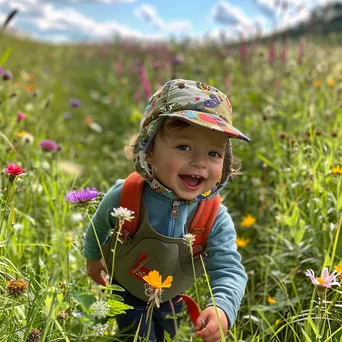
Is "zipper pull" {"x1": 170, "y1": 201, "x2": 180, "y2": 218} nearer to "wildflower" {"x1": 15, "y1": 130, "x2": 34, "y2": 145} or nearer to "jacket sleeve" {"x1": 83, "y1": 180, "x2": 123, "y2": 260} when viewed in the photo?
"jacket sleeve" {"x1": 83, "y1": 180, "x2": 123, "y2": 260}

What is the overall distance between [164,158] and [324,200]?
3.44 ft

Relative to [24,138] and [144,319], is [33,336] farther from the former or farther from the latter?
[24,138]

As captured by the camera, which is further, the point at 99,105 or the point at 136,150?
the point at 99,105

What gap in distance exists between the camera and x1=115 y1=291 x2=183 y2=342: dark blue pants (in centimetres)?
197

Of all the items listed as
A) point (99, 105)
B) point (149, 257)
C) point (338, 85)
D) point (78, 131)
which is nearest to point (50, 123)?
point (78, 131)

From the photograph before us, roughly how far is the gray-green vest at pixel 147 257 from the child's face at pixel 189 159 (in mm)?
166

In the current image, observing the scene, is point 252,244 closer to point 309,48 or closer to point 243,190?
point 243,190

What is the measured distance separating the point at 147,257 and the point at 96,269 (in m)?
0.30

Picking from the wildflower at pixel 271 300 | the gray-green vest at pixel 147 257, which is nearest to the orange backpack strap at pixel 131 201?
the gray-green vest at pixel 147 257

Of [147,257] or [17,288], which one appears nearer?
[17,288]

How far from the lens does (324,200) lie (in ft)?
7.94

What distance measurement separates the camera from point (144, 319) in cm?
197

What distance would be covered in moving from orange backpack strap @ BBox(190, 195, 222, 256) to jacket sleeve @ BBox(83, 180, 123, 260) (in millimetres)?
302

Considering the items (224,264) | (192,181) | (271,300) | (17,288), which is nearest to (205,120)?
(192,181)
